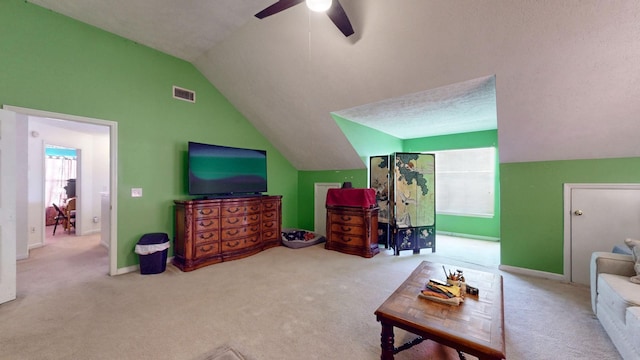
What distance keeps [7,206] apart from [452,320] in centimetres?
414

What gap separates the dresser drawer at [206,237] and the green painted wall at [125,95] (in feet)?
2.18

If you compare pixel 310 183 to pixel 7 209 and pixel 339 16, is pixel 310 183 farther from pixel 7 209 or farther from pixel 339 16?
pixel 7 209

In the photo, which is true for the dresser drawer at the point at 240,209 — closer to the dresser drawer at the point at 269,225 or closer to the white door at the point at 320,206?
the dresser drawer at the point at 269,225

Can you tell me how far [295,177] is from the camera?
5.76m

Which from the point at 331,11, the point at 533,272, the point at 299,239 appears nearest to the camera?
the point at 331,11

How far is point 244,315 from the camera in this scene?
221cm

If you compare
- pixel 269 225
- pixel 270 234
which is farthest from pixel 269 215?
pixel 270 234

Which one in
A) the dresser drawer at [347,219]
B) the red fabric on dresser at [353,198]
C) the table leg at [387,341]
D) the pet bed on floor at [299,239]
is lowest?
the pet bed on floor at [299,239]

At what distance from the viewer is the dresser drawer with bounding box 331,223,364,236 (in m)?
4.06

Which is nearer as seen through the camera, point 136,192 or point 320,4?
point 320,4

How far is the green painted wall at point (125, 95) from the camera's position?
103 inches

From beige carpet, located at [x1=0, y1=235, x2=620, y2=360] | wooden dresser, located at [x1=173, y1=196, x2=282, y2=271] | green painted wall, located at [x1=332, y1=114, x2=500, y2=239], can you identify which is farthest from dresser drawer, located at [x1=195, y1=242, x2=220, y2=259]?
green painted wall, located at [x1=332, y1=114, x2=500, y2=239]

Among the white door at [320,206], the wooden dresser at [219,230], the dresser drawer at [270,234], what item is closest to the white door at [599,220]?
the white door at [320,206]

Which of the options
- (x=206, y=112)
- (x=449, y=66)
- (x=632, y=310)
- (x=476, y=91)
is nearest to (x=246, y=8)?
(x=206, y=112)
